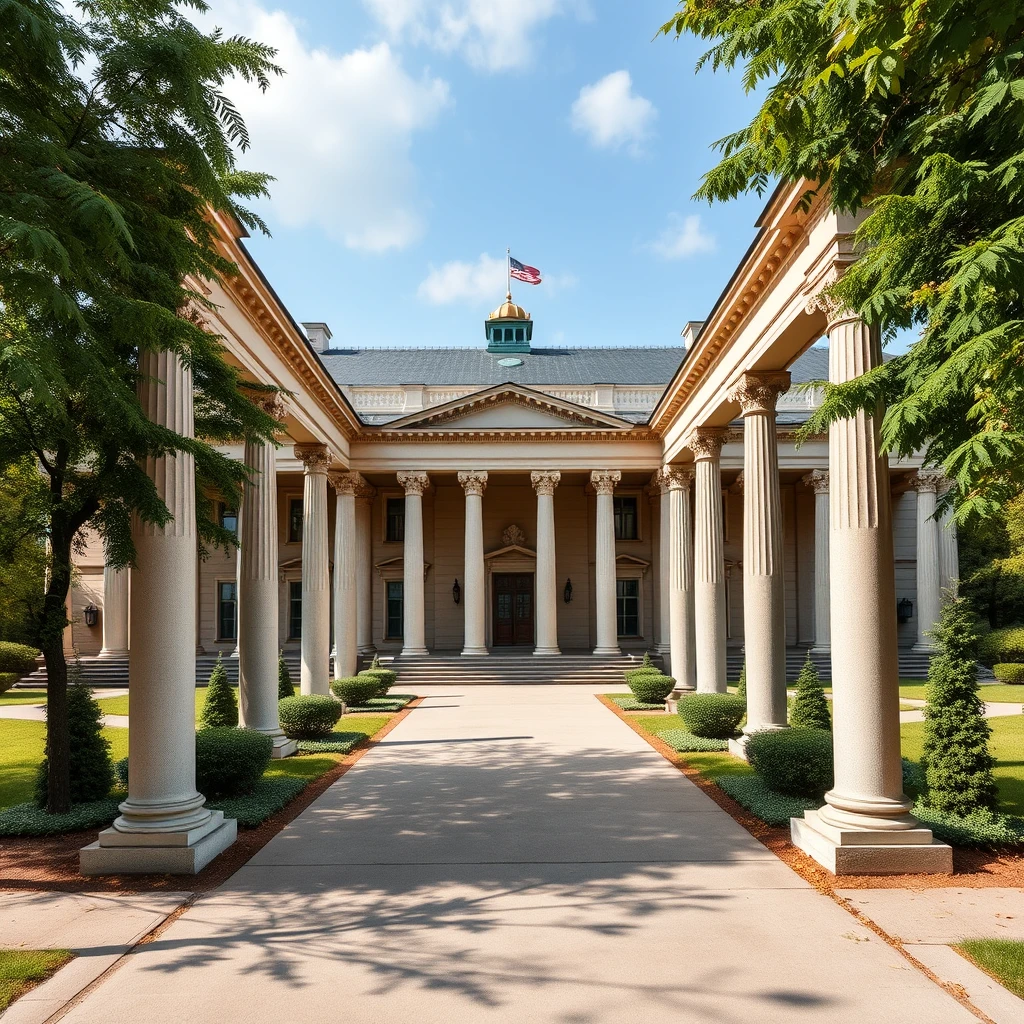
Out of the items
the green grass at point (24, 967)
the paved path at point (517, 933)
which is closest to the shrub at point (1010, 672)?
the paved path at point (517, 933)

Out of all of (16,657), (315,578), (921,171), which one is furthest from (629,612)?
(921,171)

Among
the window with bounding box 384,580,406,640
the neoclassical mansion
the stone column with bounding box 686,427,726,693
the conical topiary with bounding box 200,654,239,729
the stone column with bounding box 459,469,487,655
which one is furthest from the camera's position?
the window with bounding box 384,580,406,640

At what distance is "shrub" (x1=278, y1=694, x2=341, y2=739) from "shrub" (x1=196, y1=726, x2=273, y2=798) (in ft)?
15.5

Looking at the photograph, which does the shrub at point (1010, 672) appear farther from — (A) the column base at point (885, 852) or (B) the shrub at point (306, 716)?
(A) the column base at point (885, 852)

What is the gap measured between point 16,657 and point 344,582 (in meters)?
14.0

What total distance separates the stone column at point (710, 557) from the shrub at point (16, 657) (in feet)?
82.5

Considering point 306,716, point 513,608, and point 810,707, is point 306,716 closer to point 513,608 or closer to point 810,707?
point 810,707

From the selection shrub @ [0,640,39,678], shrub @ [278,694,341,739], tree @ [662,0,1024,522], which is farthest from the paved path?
shrub @ [0,640,39,678]

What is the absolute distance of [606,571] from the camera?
101 ft

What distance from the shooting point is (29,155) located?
19.1 feet

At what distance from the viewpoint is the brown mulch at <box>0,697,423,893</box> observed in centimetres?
758

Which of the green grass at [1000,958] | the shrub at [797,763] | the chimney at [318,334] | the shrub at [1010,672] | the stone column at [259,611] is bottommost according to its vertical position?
the shrub at [1010,672]

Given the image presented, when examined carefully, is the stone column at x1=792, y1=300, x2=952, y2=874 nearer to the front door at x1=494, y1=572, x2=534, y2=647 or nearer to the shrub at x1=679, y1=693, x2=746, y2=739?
the shrub at x1=679, y1=693, x2=746, y2=739

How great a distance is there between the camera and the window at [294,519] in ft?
118
